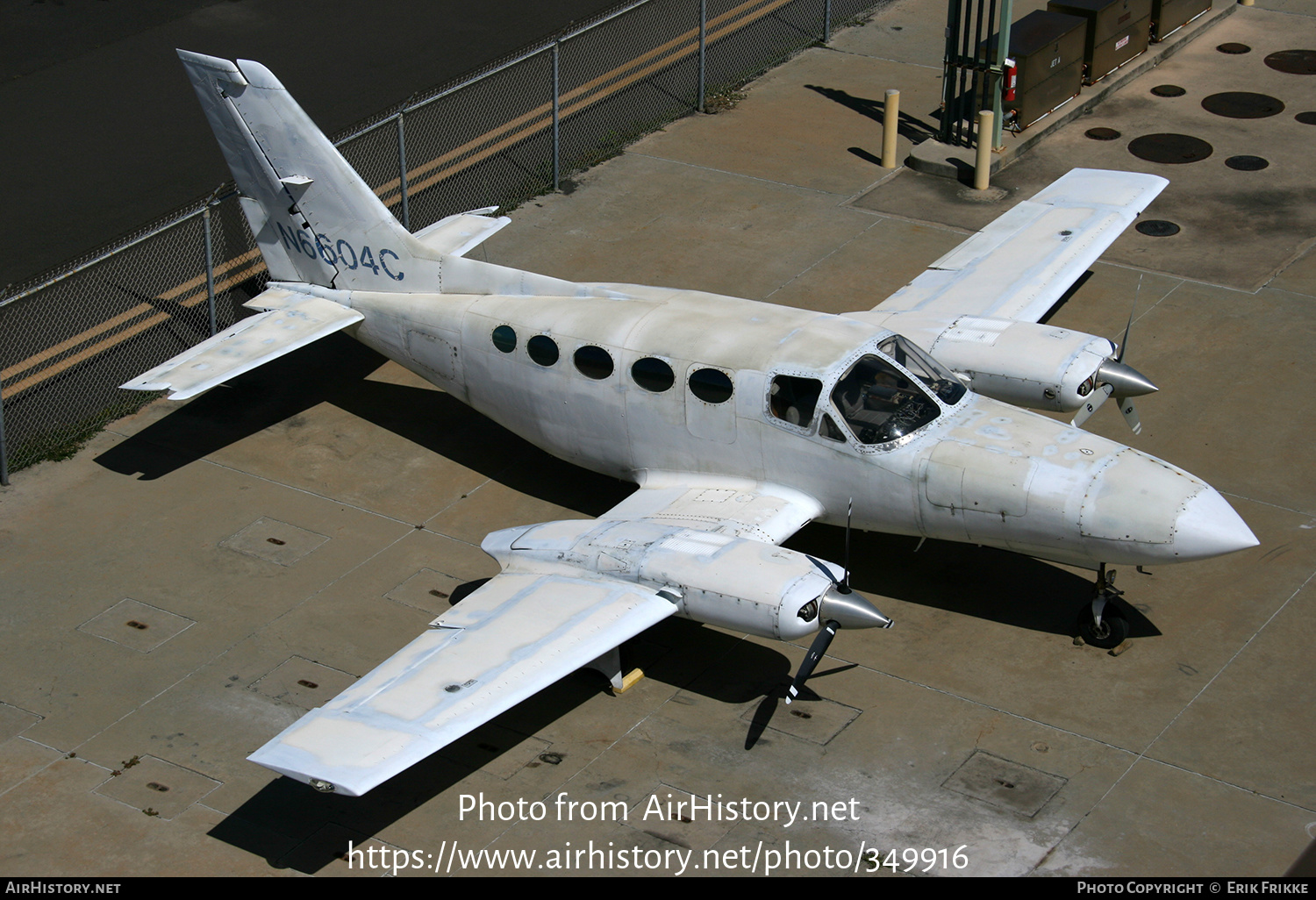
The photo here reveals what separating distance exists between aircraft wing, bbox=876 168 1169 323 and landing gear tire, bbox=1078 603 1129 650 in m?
4.28

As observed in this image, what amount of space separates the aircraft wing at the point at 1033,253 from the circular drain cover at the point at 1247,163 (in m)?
5.25

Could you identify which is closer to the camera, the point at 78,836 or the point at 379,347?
the point at 78,836

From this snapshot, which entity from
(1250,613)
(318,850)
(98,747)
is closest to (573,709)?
(318,850)

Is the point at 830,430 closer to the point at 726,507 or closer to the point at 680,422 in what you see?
the point at 726,507

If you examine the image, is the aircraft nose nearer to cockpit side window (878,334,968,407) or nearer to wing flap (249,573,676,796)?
cockpit side window (878,334,968,407)

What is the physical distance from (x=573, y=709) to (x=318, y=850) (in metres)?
2.98

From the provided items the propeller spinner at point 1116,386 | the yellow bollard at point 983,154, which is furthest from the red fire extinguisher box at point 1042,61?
the propeller spinner at point 1116,386

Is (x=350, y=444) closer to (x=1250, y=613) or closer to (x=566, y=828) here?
(x=566, y=828)

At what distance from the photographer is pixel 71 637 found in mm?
16578

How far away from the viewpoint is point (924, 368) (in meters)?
16.6

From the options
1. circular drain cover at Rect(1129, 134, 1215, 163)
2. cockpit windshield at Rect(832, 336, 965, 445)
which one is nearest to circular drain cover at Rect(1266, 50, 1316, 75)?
circular drain cover at Rect(1129, 134, 1215, 163)

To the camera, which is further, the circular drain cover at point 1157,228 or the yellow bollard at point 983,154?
the yellow bollard at point 983,154

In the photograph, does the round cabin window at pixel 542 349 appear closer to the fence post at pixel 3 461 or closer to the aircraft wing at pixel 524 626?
the aircraft wing at pixel 524 626

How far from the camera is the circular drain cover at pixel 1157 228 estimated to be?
80.3 ft
